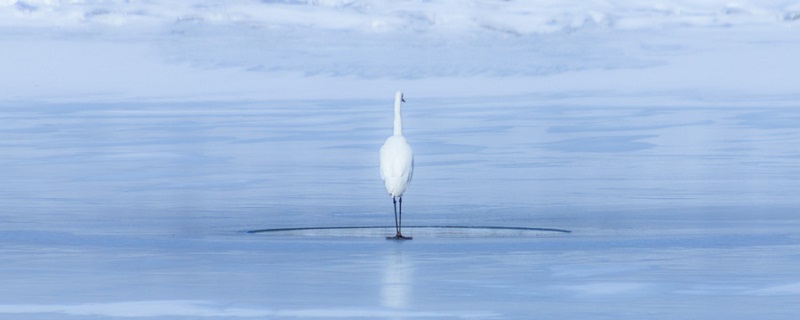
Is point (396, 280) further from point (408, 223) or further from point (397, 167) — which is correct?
point (408, 223)

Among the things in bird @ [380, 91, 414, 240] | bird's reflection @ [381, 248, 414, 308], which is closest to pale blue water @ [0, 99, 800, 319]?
bird's reflection @ [381, 248, 414, 308]

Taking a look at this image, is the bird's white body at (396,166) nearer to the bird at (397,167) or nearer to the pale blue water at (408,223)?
the bird at (397,167)

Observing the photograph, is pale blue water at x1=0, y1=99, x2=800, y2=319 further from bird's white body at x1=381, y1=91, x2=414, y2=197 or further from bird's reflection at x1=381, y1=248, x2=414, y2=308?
bird's white body at x1=381, y1=91, x2=414, y2=197

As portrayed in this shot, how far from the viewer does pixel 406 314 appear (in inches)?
339

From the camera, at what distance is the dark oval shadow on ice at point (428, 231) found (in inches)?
522

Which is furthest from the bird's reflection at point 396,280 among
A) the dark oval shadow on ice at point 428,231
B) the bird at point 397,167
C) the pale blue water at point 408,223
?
Result: the bird at point 397,167

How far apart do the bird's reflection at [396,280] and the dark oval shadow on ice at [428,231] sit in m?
1.59

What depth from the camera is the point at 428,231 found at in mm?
13852

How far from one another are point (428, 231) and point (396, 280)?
153 inches

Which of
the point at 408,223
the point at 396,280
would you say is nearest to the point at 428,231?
the point at 408,223

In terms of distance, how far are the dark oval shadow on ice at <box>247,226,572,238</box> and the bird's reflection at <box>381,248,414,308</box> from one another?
5.21 ft

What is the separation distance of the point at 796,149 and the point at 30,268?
18.0 meters

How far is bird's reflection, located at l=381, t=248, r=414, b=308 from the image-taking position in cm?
905

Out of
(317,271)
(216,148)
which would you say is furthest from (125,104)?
(317,271)
